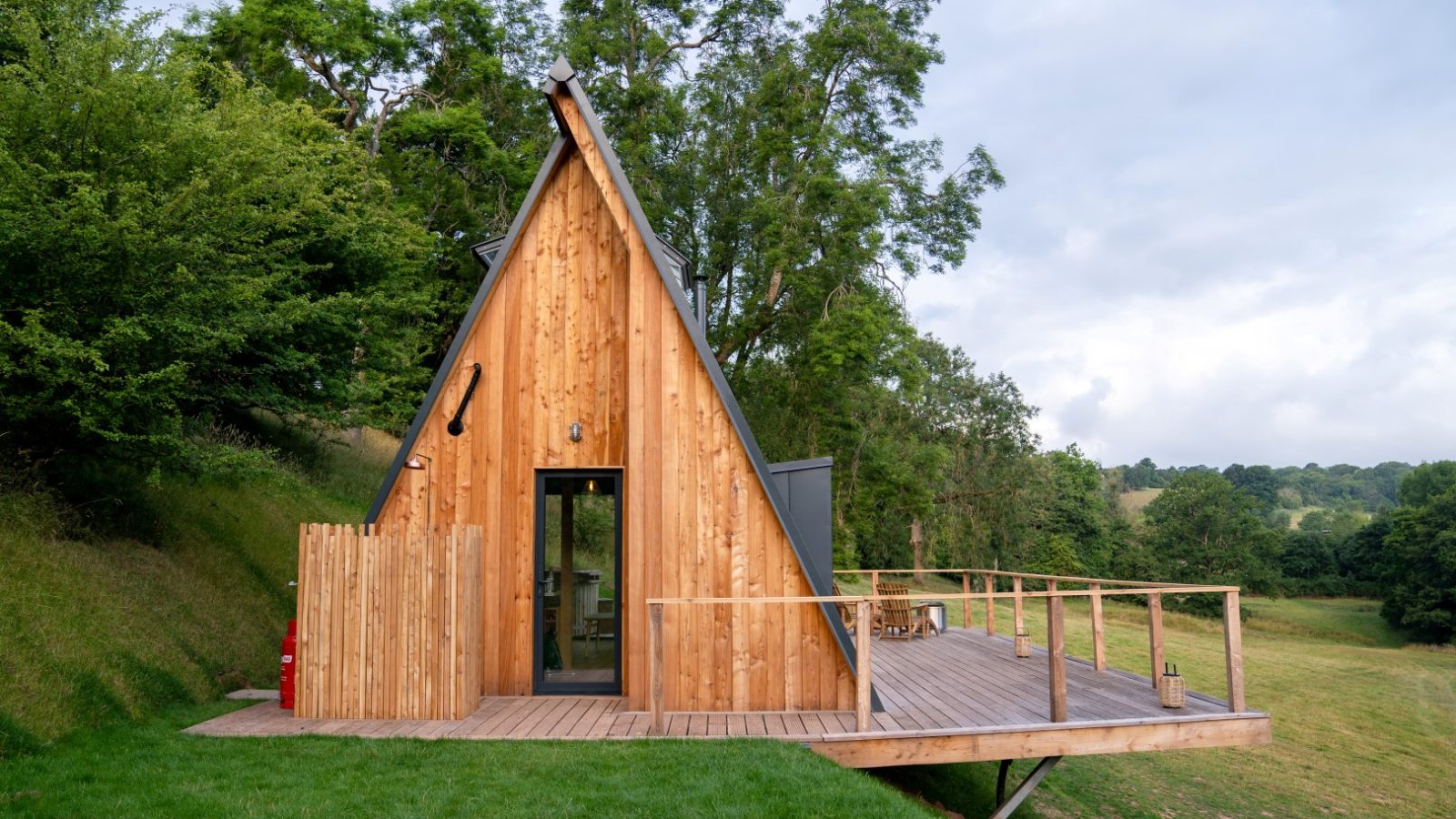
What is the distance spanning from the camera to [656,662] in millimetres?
6402

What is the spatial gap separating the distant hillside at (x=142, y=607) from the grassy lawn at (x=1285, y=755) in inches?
287

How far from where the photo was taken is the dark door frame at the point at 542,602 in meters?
7.66

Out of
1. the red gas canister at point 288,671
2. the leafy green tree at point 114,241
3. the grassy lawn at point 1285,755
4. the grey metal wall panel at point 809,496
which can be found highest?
the leafy green tree at point 114,241

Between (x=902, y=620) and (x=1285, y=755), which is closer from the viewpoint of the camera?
(x=902, y=620)

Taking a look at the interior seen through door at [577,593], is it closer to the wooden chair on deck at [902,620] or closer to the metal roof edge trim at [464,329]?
the metal roof edge trim at [464,329]

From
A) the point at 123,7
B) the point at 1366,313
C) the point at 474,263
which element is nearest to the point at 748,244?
the point at 474,263

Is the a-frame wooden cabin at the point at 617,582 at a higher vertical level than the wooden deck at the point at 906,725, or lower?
higher

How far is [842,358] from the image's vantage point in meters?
18.4

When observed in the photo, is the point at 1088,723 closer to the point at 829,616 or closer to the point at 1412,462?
the point at 829,616

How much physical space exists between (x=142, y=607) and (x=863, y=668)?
23.7ft

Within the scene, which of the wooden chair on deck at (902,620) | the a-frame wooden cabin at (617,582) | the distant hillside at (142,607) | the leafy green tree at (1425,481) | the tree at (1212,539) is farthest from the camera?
the leafy green tree at (1425,481)

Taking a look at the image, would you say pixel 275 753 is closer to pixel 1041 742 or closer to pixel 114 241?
pixel 114 241

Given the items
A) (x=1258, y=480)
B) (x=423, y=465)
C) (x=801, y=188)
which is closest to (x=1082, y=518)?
(x=801, y=188)

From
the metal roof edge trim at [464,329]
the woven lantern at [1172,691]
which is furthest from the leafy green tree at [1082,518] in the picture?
the metal roof edge trim at [464,329]
